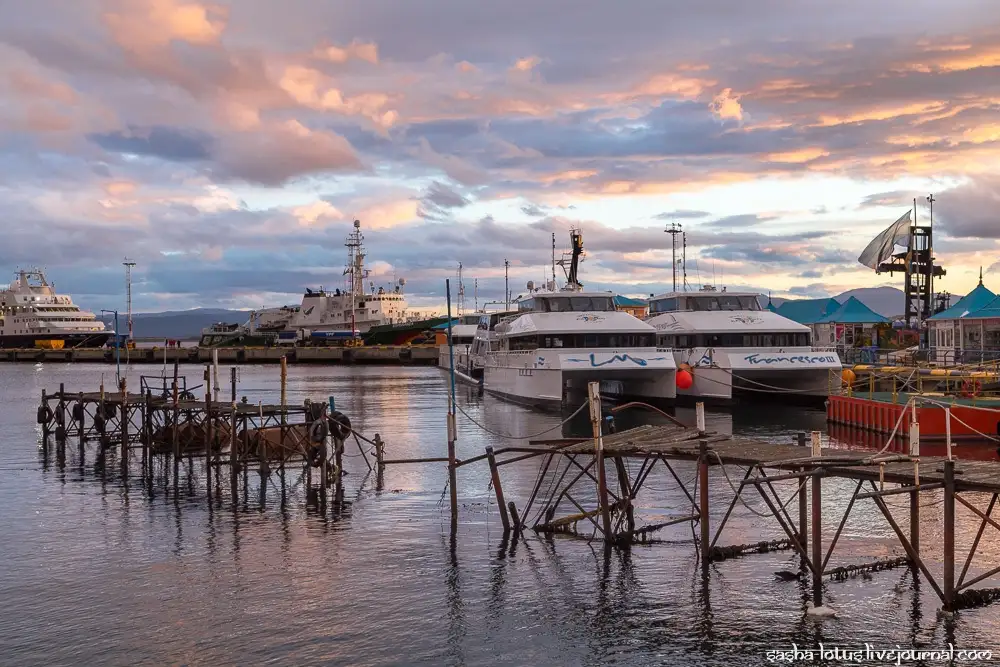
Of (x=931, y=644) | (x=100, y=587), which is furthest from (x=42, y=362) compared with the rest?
(x=931, y=644)

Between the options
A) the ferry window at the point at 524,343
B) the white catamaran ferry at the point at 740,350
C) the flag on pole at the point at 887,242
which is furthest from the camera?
the flag on pole at the point at 887,242

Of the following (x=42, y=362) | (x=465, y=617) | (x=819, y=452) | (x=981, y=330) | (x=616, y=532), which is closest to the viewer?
(x=465, y=617)

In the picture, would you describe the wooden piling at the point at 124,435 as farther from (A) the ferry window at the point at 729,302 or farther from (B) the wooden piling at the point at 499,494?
(A) the ferry window at the point at 729,302

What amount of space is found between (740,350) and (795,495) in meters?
28.6

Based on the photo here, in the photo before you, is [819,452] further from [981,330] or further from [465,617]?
[981,330]

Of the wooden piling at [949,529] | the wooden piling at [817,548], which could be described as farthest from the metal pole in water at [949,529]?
the wooden piling at [817,548]

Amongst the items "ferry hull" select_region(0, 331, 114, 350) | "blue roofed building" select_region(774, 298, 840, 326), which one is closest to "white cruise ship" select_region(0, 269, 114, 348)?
"ferry hull" select_region(0, 331, 114, 350)

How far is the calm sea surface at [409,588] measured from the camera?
14336 millimetres

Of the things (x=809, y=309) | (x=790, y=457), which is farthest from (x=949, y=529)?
(x=809, y=309)

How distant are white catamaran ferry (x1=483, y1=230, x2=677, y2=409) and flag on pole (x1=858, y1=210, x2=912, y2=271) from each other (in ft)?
91.4

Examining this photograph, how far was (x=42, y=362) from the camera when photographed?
13938 cm

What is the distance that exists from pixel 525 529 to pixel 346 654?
803 cm

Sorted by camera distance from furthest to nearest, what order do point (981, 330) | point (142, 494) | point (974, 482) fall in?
point (981, 330), point (142, 494), point (974, 482)

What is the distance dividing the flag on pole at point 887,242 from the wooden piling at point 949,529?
5979cm
